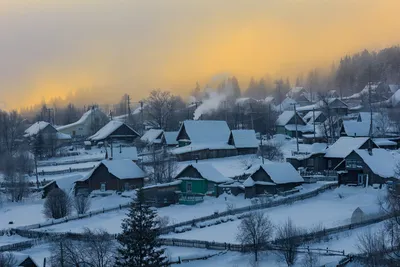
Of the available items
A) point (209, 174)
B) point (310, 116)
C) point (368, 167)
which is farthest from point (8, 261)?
point (310, 116)

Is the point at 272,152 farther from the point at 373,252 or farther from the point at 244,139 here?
the point at 373,252

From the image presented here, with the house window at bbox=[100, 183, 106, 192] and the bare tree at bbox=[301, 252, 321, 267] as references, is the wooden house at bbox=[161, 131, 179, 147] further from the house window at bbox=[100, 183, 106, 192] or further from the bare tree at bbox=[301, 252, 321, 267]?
the bare tree at bbox=[301, 252, 321, 267]

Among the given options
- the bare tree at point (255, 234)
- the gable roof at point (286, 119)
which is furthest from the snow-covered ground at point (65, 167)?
the bare tree at point (255, 234)

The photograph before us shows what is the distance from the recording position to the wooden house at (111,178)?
150ft

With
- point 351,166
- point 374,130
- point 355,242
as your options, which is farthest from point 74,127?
point 355,242

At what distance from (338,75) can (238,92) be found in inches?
1356

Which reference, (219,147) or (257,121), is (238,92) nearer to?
(257,121)

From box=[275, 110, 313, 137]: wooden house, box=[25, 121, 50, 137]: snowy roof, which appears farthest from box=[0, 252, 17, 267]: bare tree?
box=[25, 121, 50, 137]: snowy roof

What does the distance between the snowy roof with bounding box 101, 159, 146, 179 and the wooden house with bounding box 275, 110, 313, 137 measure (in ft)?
119

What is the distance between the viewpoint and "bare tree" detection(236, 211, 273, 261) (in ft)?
85.7

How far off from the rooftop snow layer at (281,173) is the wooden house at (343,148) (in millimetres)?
6662

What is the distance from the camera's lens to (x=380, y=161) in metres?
43.5

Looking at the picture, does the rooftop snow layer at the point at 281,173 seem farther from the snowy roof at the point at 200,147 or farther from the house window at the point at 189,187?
the snowy roof at the point at 200,147

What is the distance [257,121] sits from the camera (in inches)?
3403
